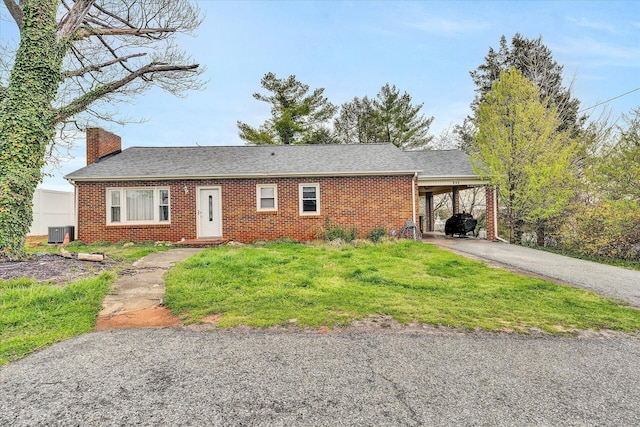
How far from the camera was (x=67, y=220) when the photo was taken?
1780 centimetres

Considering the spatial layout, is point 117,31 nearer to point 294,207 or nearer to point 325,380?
point 294,207

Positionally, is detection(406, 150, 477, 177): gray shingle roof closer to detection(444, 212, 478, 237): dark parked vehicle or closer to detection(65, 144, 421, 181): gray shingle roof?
detection(65, 144, 421, 181): gray shingle roof

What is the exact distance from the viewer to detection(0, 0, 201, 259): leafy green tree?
25.3 feet

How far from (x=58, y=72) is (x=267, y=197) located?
7475 millimetres

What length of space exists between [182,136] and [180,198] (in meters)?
11.3

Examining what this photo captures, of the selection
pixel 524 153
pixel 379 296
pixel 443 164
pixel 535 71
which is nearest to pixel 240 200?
pixel 379 296

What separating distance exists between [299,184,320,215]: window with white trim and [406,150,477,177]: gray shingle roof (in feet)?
15.0

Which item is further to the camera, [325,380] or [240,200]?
[240,200]

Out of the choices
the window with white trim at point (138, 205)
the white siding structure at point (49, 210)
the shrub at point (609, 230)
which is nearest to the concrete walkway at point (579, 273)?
the shrub at point (609, 230)

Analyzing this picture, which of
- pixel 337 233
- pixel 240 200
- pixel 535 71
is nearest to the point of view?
pixel 337 233

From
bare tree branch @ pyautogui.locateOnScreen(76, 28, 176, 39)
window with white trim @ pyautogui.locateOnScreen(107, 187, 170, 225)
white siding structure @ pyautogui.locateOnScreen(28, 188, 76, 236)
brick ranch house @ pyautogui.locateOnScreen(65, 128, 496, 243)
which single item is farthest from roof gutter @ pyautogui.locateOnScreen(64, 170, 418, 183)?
white siding structure @ pyautogui.locateOnScreen(28, 188, 76, 236)

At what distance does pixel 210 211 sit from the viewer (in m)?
13.3

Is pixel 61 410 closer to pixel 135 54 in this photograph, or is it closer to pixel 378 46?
pixel 135 54

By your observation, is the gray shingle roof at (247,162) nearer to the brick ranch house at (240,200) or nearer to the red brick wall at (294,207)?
the brick ranch house at (240,200)
